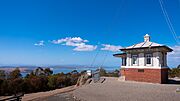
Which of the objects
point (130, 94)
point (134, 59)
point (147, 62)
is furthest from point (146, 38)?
point (130, 94)

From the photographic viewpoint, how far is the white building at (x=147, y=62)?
20125 mm

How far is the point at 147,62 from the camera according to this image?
2105 cm

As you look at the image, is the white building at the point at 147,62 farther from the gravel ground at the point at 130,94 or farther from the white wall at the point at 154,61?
the gravel ground at the point at 130,94

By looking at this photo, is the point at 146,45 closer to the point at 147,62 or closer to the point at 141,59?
the point at 141,59

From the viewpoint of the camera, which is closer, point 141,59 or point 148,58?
point 148,58

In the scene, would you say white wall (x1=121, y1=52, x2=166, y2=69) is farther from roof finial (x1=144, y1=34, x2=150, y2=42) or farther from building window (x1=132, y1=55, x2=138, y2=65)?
roof finial (x1=144, y1=34, x2=150, y2=42)

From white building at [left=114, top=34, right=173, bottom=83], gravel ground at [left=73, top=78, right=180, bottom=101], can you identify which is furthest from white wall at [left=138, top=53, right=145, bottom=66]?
gravel ground at [left=73, top=78, right=180, bottom=101]

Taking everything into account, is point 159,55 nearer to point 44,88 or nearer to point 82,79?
point 82,79

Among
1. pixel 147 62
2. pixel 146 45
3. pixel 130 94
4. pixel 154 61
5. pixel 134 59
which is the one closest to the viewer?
pixel 130 94

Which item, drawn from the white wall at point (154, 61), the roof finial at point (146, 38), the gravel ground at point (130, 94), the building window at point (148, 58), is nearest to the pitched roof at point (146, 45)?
the roof finial at point (146, 38)

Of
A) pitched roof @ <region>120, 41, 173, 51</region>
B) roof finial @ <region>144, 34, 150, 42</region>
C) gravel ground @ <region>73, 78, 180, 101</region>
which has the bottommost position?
gravel ground @ <region>73, 78, 180, 101</region>

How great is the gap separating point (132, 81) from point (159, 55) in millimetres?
3789

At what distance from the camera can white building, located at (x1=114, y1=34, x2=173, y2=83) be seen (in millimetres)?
20125

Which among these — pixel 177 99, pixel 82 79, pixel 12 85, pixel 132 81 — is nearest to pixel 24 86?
pixel 12 85
